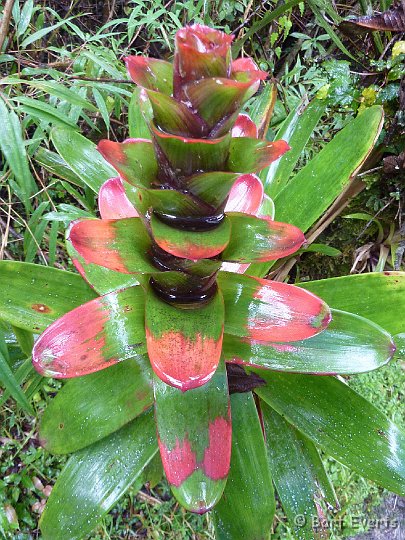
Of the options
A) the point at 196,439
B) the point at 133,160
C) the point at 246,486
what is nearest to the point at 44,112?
the point at 133,160

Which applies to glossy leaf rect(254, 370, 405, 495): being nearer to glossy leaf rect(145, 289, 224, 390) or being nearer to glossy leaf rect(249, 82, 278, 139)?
glossy leaf rect(145, 289, 224, 390)

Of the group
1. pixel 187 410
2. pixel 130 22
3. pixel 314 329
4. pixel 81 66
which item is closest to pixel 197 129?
pixel 314 329

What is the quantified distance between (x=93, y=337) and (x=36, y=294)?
19 cm

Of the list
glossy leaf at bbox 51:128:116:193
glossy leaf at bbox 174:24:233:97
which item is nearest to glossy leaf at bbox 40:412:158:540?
glossy leaf at bbox 51:128:116:193

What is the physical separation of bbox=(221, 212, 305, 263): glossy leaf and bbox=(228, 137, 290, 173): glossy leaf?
0.09 meters

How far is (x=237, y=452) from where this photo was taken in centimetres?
83

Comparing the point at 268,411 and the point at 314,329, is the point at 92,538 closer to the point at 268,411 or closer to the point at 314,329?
the point at 268,411

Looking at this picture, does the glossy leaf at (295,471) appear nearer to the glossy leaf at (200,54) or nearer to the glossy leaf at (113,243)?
the glossy leaf at (113,243)

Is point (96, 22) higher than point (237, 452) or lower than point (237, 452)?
higher

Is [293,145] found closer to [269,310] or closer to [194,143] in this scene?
[269,310]

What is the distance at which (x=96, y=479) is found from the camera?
0.79 meters

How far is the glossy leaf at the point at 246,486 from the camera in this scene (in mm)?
814

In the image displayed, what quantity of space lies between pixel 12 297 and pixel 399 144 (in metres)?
1.03

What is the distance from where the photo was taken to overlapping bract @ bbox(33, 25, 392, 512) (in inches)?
19.2
